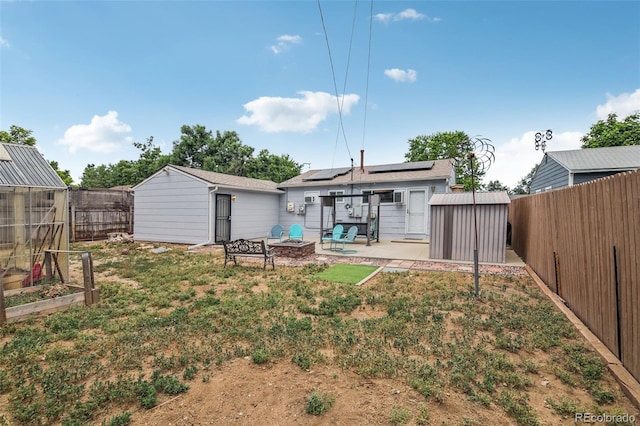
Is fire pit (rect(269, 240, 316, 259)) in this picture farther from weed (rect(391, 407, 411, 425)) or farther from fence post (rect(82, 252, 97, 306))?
weed (rect(391, 407, 411, 425))

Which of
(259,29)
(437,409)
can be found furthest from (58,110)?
(437,409)

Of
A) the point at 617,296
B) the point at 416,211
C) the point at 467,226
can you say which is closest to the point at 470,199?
the point at 467,226

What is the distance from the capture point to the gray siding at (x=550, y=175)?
1194 cm

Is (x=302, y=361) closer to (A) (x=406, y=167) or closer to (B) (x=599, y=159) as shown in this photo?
(A) (x=406, y=167)

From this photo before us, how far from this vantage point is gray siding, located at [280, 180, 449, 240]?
12992 millimetres

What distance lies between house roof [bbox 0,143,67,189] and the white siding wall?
616cm

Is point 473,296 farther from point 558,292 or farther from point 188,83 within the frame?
point 188,83

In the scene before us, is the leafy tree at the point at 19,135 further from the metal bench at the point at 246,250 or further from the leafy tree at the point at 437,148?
the leafy tree at the point at 437,148

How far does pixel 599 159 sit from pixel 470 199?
7.90m

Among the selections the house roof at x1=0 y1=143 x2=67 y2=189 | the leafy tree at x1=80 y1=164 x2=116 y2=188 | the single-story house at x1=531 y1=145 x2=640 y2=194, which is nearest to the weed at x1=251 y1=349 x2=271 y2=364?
the house roof at x1=0 y1=143 x2=67 y2=189

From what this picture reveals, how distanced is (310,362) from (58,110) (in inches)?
821

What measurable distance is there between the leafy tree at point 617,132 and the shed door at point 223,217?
2977 centimetres

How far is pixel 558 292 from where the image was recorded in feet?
15.8

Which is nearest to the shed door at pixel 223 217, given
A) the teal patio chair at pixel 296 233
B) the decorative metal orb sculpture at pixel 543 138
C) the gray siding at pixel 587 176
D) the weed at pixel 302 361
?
the teal patio chair at pixel 296 233
